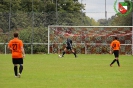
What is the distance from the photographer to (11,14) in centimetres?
4962

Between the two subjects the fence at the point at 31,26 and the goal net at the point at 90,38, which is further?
the fence at the point at 31,26

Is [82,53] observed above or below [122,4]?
below

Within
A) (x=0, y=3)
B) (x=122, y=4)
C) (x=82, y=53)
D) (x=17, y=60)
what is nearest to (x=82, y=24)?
(x=82, y=53)

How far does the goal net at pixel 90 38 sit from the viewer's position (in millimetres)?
47656

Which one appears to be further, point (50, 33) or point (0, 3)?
point (0, 3)

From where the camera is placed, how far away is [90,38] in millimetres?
48406

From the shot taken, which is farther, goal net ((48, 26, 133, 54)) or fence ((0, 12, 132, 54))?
fence ((0, 12, 132, 54))

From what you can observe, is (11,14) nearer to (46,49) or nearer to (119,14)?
(46,49)

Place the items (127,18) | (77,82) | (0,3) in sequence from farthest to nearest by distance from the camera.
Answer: (0,3)
(127,18)
(77,82)

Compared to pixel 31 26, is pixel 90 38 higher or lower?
lower

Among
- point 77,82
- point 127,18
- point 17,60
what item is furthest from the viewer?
point 127,18

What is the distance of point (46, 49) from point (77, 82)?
30.6 meters

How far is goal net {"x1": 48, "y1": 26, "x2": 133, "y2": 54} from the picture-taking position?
1876 inches

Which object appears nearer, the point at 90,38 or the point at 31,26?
the point at 90,38
